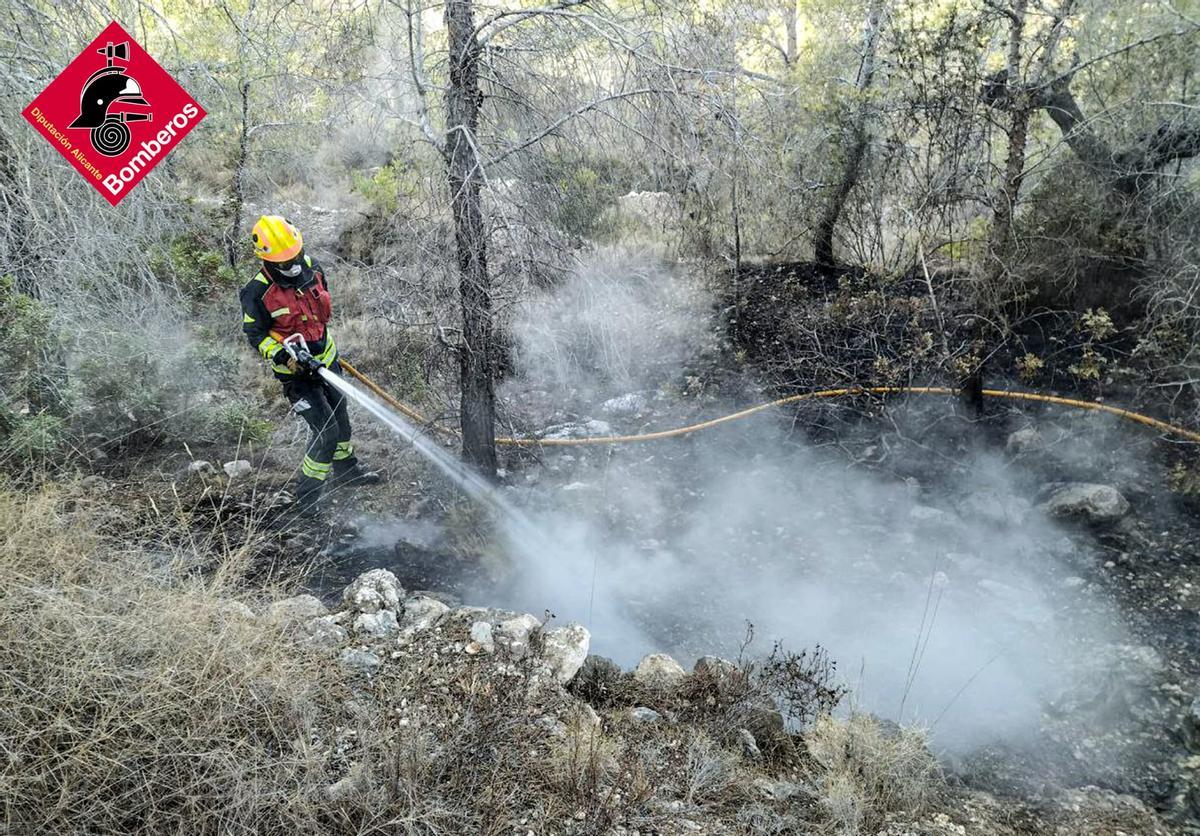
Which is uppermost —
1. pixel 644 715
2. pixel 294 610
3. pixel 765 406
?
pixel 765 406

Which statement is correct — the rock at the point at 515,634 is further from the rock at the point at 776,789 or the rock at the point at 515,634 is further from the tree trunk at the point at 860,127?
the tree trunk at the point at 860,127

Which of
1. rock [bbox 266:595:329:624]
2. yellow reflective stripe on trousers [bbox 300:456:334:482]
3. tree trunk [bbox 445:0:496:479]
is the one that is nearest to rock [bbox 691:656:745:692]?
rock [bbox 266:595:329:624]

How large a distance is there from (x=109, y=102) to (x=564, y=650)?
4032mm

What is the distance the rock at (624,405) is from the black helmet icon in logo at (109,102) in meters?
4.09

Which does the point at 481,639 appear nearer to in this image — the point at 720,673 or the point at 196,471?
A: the point at 720,673

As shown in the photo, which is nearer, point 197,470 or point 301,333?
point 301,333

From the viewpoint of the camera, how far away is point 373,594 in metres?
3.72

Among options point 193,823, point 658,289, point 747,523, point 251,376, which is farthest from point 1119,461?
point 251,376

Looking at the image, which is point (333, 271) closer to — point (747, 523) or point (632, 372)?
point (632, 372)

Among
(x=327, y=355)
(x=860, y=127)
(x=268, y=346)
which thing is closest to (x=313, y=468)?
(x=327, y=355)

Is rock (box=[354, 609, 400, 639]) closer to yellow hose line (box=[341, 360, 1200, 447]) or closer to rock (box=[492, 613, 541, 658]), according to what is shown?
rock (box=[492, 613, 541, 658])

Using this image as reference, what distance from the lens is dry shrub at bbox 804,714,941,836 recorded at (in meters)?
2.80

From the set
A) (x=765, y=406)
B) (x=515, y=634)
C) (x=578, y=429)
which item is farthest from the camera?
(x=578, y=429)

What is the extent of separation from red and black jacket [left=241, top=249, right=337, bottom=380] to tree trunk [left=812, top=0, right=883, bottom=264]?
467 cm
